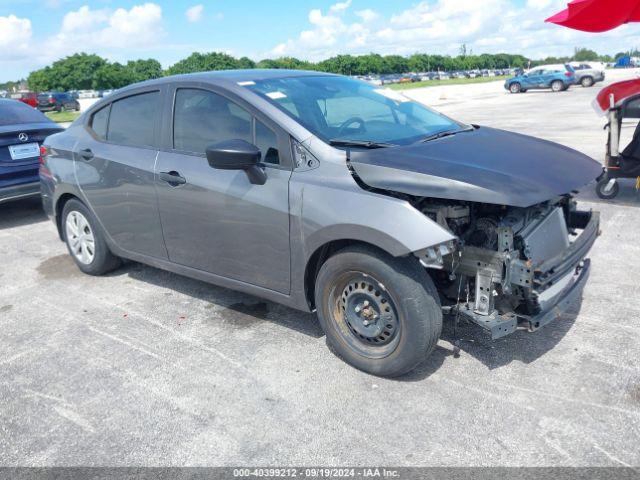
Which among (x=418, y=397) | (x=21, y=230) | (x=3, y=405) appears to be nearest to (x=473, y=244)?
(x=418, y=397)

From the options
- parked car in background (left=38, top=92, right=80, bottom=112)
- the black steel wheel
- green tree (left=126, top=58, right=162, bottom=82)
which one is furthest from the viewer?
green tree (left=126, top=58, right=162, bottom=82)

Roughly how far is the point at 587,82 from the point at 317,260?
3881 cm

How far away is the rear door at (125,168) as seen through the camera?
4.38 m

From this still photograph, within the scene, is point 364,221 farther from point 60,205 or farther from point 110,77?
point 110,77

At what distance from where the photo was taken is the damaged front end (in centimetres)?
305

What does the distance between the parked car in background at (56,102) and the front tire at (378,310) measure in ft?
131

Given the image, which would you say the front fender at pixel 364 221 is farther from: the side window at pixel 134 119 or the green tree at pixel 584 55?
the green tree at pixel 584 55

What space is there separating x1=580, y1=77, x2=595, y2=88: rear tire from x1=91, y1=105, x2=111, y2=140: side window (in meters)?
37.8

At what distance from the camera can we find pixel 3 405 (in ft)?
10.8

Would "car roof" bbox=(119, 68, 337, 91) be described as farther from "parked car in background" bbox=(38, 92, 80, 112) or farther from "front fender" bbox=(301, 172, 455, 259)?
"parked car in background" bbox=(38, 92, 80, 112)

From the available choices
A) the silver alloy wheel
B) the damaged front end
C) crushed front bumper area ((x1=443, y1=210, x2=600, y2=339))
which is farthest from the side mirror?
the silver alloy wheel

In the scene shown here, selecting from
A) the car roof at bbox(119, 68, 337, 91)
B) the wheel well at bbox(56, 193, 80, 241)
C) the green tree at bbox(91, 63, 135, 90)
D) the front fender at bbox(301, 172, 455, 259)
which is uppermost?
the green tree at bbox(91, 63, 135, 90)

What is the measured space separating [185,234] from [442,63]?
12899 centimetres

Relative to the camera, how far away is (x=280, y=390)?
10.8 feet
